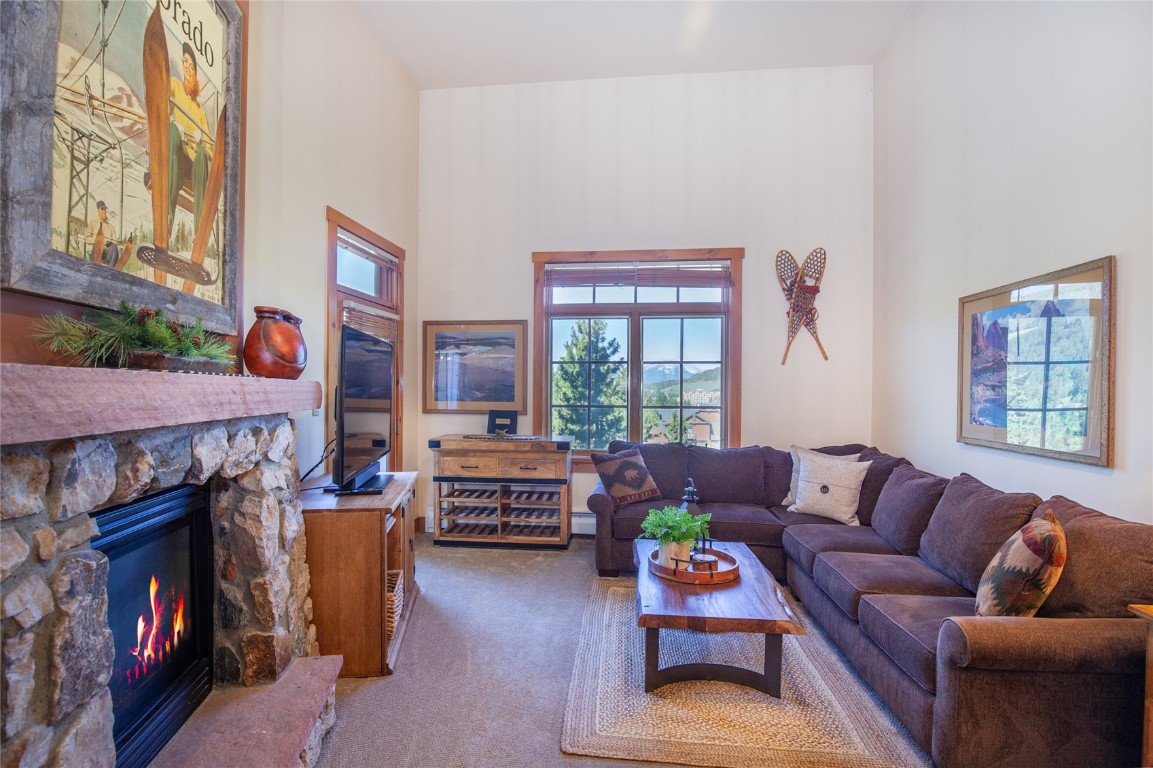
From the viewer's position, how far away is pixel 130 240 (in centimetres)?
159

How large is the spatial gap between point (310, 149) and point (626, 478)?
2895mm

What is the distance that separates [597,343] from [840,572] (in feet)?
8.64

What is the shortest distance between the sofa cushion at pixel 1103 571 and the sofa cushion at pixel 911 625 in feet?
1.01

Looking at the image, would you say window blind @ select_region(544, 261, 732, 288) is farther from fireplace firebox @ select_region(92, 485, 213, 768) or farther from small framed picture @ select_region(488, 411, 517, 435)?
fireplace firebox @ select_region(92, 485, 213, 768)

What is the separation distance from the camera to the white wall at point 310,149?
2.45m

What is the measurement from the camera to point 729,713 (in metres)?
1.98

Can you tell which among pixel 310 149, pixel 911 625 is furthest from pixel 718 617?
pixel 310 149

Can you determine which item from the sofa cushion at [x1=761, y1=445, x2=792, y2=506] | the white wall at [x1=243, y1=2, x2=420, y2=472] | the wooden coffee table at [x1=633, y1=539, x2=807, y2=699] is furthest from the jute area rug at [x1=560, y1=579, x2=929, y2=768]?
the white wall at [x1=243, y1=2, x2=420, y2=472]

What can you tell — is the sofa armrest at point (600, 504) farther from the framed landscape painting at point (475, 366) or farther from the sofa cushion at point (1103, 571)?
the sofa cushion at point (1103, 571)

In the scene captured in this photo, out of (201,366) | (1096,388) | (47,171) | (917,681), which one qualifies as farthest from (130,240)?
(1096,388)

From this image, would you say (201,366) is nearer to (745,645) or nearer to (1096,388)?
(745,645)

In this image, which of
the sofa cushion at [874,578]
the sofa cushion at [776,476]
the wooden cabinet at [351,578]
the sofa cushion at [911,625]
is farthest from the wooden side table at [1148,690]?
the wooden cabinet at [351,578]

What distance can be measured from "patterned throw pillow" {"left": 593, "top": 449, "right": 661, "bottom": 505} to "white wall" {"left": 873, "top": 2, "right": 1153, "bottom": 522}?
1876mm

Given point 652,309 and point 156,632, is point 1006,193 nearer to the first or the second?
point 652,309
